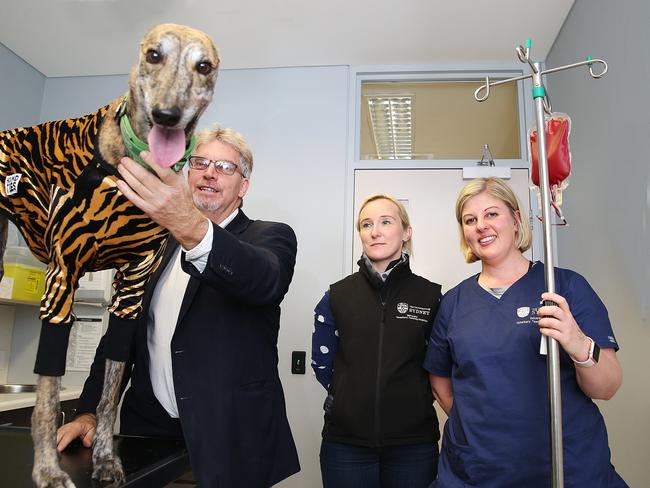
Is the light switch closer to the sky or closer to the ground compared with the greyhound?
closer to the ground

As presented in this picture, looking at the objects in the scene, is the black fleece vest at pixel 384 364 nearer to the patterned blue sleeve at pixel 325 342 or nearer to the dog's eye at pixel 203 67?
the patterned blue sleeve at pixel 325 342

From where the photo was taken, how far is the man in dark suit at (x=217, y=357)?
3.54 feet

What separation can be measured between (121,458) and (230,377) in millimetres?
290

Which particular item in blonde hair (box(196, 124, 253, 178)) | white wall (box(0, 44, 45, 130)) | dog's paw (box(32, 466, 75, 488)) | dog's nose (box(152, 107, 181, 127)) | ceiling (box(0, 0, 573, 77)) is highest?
ceiling (box(0, 0, 573, 77))

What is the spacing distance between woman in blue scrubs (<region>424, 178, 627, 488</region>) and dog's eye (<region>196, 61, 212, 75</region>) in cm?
85

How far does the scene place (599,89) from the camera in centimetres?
226

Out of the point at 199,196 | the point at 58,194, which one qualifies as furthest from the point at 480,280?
the point at 58,194

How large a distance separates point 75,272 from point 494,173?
266 centimetres

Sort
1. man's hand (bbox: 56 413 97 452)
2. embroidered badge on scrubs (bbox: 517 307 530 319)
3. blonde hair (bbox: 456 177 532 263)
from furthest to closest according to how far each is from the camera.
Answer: blonde hair (bbox: 456 177 532 263) < embroidered badge on scrubs (bbox: 517 307 530 319) < man's hand (bbox: 56 413 97 452)

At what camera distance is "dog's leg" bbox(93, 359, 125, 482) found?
91 centimetres

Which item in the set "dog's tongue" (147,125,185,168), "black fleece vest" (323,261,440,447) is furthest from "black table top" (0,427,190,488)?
"black fleece vest" (323,261,440,447)

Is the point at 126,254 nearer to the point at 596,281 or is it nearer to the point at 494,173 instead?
the point at 596,281

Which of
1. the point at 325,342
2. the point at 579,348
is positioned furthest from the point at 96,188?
the point at 325,342

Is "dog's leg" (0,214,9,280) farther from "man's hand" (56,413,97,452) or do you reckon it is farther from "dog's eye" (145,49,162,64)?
"dog's eye" (145,49,162,64)
